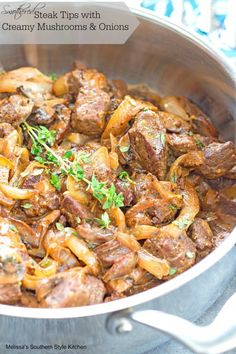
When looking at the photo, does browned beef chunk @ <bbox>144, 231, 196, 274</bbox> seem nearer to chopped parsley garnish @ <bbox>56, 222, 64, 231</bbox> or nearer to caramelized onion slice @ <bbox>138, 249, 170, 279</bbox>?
caramelized onion slice @ <bbox>138, 249, 170, 279</bbox>

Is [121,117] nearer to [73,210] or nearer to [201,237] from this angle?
[73,210]

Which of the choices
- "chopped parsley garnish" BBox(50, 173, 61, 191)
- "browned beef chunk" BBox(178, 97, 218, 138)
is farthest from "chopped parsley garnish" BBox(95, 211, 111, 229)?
"browned beef chunk" BBox(178, 97, 218, 138)

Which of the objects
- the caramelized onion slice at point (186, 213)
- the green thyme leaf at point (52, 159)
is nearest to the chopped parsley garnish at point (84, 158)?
the green thyme leaf at point (52, 159)

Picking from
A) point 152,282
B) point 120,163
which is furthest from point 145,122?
point 152,282

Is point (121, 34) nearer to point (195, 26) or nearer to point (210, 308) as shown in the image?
point (195, 26)

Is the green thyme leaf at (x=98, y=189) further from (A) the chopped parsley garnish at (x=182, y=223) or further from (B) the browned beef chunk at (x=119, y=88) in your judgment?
(B) the browned beef chunk at (x=119, y=88)

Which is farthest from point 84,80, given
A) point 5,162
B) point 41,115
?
point 5,162
